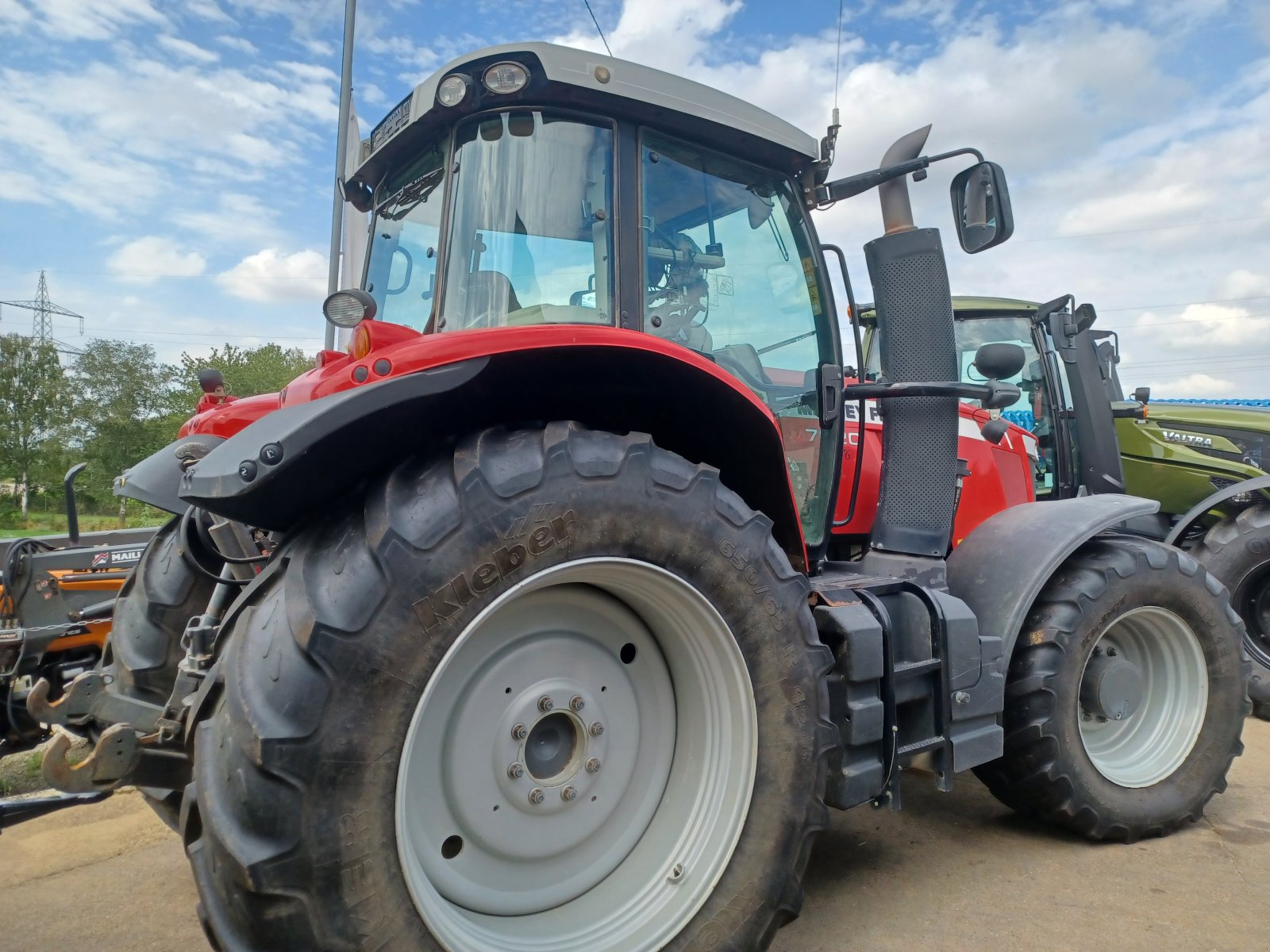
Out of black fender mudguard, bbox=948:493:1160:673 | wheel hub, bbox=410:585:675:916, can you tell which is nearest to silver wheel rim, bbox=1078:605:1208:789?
black fender mudguard, bbox=948:493:1160:673

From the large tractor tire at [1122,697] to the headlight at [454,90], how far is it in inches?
98.3

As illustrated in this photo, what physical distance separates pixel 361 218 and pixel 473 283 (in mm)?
1928

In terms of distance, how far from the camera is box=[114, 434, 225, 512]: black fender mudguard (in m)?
2.70

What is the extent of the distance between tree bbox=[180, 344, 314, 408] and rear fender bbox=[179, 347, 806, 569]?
24.6m

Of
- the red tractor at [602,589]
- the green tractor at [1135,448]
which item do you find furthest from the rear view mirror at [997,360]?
the green tractor at [1135,448]

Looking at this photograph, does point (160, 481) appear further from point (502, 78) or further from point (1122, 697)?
point (1122, 697)

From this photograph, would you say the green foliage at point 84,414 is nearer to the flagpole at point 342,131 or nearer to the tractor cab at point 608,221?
the flagpole at point 342,131

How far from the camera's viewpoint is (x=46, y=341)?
28.3m

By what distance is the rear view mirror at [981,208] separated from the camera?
108 inches

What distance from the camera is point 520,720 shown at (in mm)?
1931

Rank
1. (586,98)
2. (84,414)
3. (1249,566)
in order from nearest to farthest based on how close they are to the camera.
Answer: (586,98)
(1249,566)
(84,414)

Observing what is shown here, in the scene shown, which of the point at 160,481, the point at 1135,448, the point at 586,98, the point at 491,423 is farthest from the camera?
the point at 1135,448

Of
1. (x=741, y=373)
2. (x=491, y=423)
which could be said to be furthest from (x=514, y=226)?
(x=741, y=373)

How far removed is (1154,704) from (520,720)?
2.68 meters
